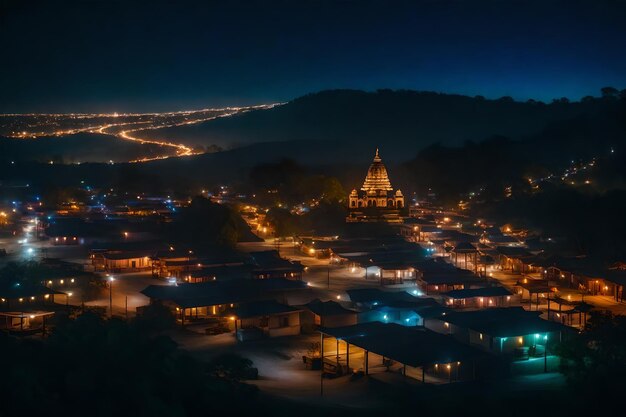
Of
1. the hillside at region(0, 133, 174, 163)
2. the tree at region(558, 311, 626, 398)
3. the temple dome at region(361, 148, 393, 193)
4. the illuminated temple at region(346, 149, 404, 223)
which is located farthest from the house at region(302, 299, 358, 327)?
the hillside at region(0, 133, 174, 163)

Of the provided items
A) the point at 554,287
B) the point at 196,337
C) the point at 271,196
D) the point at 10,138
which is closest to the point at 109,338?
the point at 196,337

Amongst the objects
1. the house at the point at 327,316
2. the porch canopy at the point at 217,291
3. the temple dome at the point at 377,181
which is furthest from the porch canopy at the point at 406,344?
the temple dome at the point at 377,181

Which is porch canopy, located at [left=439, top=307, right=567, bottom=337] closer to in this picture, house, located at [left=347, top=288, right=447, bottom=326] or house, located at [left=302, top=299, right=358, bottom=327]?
house, located at [left=347, top=288, right=447, bottom=326]

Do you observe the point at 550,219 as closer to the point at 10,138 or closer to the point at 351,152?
the point at 10,138

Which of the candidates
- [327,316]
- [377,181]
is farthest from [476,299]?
[377,181]

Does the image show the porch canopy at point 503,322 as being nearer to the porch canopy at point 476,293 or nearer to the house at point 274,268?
the porch canopy at point 476,293
